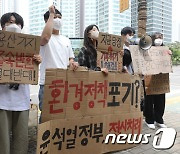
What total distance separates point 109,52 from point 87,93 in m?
0.54

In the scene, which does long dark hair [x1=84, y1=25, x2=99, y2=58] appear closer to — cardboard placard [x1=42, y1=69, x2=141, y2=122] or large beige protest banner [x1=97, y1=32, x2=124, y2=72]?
large beige protest banner [x1=97, y1=32, x2=124, y2=72]

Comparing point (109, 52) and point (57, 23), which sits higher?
point (57, 23)

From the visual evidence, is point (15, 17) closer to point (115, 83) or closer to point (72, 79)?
point (72, 79)

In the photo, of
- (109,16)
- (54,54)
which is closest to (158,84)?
(54,54)

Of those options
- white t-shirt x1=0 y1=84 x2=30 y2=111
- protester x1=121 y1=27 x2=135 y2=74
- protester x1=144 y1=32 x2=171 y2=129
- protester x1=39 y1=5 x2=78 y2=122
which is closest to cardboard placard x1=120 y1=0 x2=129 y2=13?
protester x1=121 y1=27 x2=135 y2=74

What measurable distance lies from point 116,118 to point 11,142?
1.14m

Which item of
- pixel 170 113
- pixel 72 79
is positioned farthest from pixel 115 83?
pixel 170 113

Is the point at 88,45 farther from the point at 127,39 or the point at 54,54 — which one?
the point at 127,39

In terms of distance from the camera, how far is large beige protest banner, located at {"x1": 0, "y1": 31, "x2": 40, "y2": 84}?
7.04 feet

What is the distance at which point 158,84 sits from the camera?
4.15m

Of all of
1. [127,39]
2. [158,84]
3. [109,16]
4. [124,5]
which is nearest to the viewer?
[127,39]

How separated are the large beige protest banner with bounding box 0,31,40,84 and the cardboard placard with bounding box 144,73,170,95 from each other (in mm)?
2374

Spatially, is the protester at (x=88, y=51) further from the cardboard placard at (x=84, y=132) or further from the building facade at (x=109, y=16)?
the building facade at (x=109, y=16)

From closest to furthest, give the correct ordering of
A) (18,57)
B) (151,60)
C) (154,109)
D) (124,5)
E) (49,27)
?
1. (18,57)
2. (49,27)
3. (151,60)
4. (154,109)
5. (124,5)
